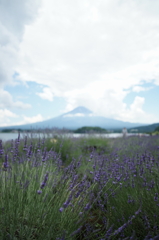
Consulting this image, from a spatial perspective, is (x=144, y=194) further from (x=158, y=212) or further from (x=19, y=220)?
(x=19, y=220)

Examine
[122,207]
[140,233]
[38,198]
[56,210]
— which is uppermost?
[38,198]

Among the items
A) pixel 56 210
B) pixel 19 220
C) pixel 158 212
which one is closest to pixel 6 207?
pixel 19 220

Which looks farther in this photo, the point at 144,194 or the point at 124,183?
the point at 124,183

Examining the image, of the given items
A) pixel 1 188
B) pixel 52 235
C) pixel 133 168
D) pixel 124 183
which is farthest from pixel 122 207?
pixel 1 188

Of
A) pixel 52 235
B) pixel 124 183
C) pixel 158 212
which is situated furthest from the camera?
pixel 124 183

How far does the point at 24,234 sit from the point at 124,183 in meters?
1.49

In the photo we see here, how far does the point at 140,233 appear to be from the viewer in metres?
1.88

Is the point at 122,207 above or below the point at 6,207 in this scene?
below

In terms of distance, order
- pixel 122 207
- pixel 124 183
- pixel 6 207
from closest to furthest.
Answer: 1. pixel 6 207
2. pixel 122 207
3. pixel 124 183

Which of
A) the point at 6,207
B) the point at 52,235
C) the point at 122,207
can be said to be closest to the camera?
the point at 52,235

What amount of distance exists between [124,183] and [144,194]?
39 centimetres

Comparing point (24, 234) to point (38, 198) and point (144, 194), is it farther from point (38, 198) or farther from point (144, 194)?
point (144, 194)

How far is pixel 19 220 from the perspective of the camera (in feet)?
5.56

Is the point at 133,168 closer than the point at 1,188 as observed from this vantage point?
No
